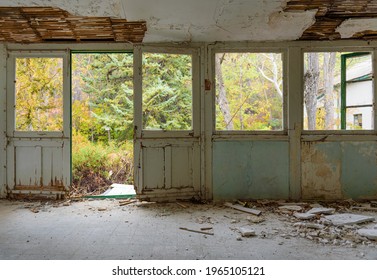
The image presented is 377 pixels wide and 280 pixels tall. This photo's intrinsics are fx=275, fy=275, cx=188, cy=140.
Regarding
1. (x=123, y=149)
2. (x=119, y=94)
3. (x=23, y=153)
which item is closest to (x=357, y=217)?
(x=23, y=153)

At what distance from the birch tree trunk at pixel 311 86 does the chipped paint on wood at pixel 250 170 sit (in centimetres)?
293

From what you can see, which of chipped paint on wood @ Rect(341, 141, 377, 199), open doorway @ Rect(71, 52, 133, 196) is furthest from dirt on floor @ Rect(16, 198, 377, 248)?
open doorway @ Rect(71, 52, 133, 196)

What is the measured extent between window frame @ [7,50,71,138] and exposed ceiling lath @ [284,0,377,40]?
3752mm

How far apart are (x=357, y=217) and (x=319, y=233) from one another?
0.90 metres

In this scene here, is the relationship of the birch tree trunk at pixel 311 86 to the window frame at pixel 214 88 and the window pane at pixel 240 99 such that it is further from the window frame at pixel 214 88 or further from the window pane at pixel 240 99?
the window frame at pixel 214 88

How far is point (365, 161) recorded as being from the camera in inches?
189

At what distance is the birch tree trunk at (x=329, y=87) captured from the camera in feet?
24.4

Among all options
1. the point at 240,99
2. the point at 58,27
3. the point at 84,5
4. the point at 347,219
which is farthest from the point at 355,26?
the point at 58,27

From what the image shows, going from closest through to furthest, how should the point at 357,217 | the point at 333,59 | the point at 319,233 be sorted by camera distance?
the point at 319,233 < the point at 357,217 < the point at 333,59

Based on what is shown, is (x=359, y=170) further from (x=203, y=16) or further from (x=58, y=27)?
(x=58, y=27)

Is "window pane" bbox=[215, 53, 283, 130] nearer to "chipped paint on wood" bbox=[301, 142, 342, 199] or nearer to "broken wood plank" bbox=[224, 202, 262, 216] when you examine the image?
"chipped paint on wood" bbox=[301, 142, 342, 199]
